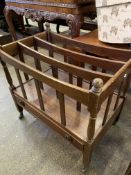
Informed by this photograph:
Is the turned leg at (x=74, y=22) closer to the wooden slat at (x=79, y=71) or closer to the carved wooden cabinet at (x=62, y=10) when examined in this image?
the carved wooden cabinet at (x=62, y=10)

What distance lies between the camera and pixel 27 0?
1641 millimetres

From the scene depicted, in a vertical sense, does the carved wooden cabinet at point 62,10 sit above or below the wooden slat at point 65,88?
above

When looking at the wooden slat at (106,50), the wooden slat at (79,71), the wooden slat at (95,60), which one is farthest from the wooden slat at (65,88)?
the wooden slat at (106,50)

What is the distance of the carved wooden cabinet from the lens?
129 centimetres

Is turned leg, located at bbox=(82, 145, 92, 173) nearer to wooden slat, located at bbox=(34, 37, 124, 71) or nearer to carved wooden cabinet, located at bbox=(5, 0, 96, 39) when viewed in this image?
wooden slat, located at bbox=(34, 37, 124, 71)

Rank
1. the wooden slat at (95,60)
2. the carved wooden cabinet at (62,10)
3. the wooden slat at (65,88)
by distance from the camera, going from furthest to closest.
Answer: the carved wooden cabinet at (62,10)
the wooden slat at (95,60)
the wooden slat at (65,88)

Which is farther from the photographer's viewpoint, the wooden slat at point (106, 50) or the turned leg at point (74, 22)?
the turned leg at point (74, 22)

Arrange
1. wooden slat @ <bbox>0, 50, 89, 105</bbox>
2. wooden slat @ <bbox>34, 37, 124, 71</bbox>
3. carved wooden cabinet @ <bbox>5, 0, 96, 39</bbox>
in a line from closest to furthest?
wooden slat @ <bbox>0, 50, 89, 105</bbox> < wooden slat @ <bbox>34, 37, 124, 71</bbox> < carved wooden cabinet @ <bbox>5, 0, 96, 39</bbox>

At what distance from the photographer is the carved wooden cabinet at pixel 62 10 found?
4.22 feet

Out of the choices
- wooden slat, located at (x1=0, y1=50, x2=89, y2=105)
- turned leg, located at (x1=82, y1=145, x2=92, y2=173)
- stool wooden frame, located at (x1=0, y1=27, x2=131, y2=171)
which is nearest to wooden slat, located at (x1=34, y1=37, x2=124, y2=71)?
stool wooden frame, located at (x1=0, y1=27, x2=131, y2=171)

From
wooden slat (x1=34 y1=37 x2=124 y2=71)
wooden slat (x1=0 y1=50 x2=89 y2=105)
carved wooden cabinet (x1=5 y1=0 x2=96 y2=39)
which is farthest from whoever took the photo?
carved wooden cabinet (x1=5 y1=0 x2=96 y2=39)

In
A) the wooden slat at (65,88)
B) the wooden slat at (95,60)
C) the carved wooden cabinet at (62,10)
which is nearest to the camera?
the wooden slat at (65,88)

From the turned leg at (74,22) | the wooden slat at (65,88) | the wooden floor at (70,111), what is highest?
the turned leg at (74,22)

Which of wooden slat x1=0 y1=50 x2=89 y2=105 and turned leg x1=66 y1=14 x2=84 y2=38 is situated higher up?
turned leg x1=66 y1=14 x2=84 y2=38
